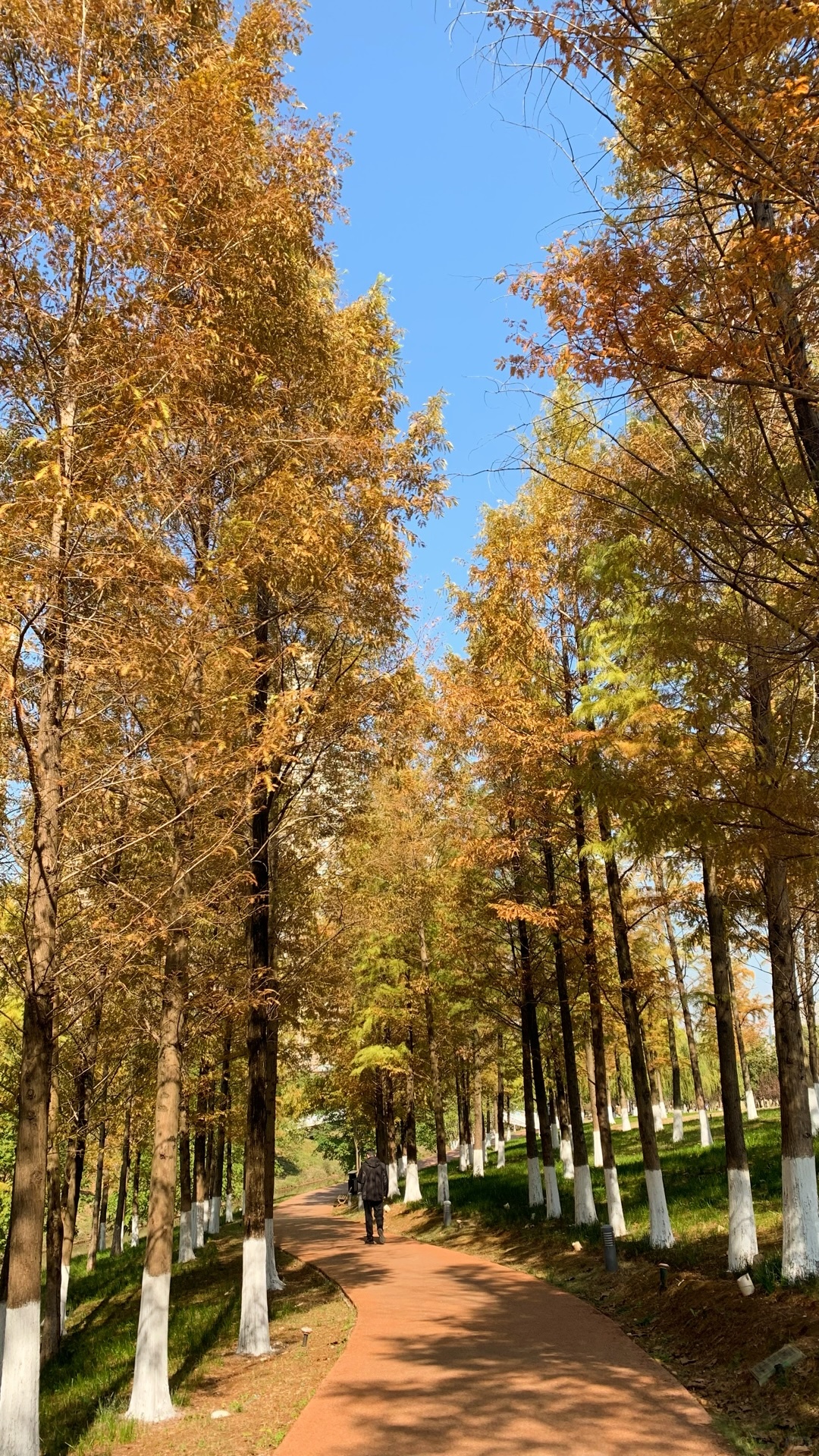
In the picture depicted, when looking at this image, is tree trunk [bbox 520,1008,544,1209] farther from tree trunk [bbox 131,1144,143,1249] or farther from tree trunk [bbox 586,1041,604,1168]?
tree trunk [bbox 131,1144,143,1249]

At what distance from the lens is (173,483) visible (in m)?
7.61

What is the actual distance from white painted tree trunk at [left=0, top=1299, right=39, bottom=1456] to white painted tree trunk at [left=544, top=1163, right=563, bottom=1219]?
13136 mm

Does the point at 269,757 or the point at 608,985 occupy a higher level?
the point at 269,757

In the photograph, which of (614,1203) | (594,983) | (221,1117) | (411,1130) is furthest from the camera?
(411,1130)

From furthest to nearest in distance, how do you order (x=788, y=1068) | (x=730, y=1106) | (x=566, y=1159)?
1. (x=566, y=1159)
2. (x=730, y=1106)
3. (x=788, y=1068)

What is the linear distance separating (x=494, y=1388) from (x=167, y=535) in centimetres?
A: 830

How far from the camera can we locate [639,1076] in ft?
42.4

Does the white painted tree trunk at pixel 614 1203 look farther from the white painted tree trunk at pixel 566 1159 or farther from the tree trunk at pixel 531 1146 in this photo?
the white painted tree trunk at pixel 566 1159

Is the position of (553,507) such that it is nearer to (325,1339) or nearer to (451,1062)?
(325,1339)

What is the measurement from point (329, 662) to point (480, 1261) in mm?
11167

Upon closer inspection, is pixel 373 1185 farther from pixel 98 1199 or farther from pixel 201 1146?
pixel 98 1199

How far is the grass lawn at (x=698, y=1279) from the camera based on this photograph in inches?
255

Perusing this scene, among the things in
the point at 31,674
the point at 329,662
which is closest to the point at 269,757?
the point at 31,674

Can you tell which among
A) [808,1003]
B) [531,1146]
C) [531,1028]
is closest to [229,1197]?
[531,1146]
